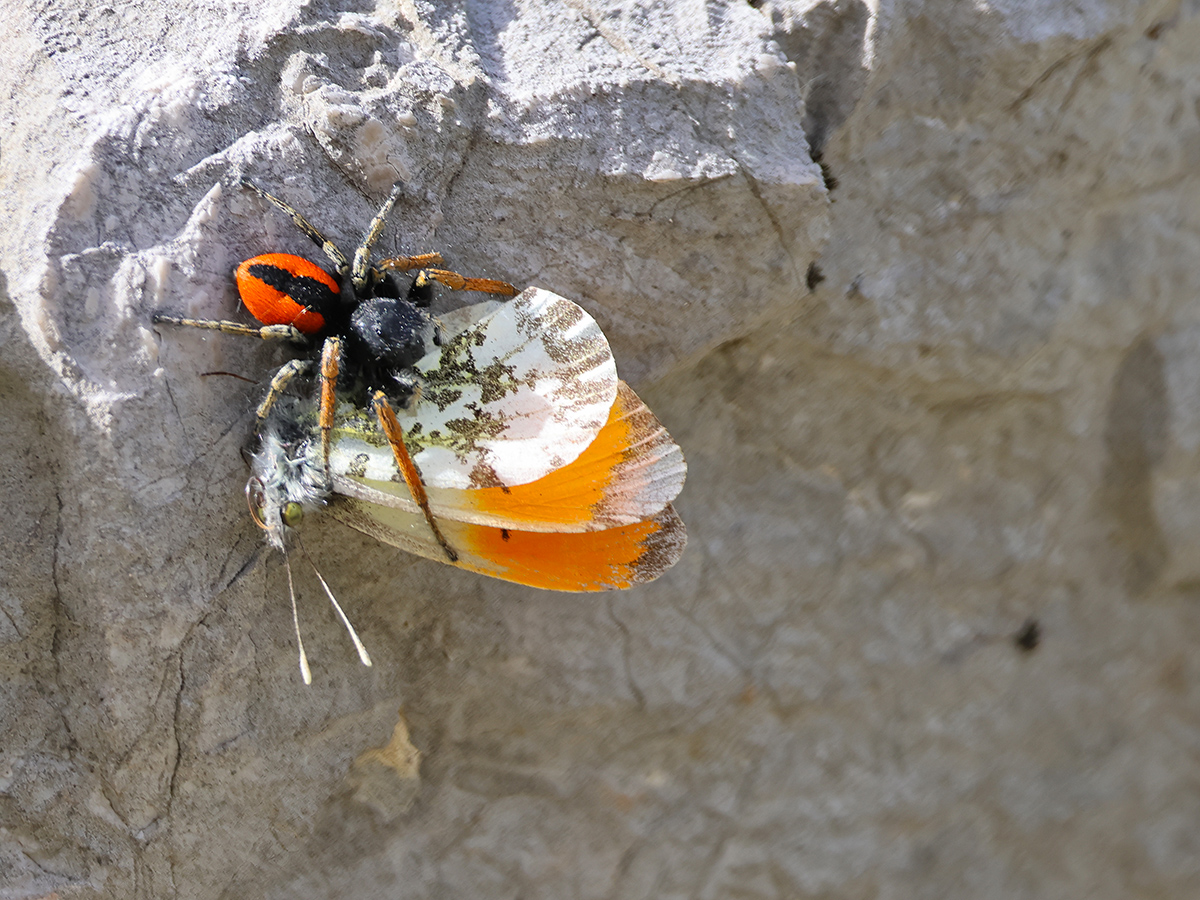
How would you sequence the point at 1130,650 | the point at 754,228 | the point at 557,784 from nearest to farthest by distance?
the point at 754,228, the point at 557,784, the point at 1130,650

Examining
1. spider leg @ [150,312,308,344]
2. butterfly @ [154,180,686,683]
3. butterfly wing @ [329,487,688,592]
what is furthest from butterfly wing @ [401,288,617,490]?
spider leg @ [150,312,308,344]

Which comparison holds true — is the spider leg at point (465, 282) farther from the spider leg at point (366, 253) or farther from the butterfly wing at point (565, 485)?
the butterfly wing at point (565, 485)

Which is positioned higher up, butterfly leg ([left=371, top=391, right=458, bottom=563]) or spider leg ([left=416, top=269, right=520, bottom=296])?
spider leg ([left=416, top=269, right=520, bottom=296])

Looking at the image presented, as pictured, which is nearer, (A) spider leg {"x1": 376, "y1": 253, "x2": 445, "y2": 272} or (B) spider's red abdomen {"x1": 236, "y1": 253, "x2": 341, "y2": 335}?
(B) spider's red abdomen {"x1": 236, "y1": 253, "x2": 341, "y2": 335}

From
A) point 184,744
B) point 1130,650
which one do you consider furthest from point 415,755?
point 1130,650

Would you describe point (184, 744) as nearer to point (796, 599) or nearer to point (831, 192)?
point (796, 599)

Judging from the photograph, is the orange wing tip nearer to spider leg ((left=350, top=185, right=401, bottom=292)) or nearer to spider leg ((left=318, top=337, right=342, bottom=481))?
spider leg ((left=318, top=337, right=342, bottom=481))

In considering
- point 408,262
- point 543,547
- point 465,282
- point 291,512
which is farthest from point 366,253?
point 543,547

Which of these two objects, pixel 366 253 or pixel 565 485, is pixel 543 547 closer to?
pixel 565 485
